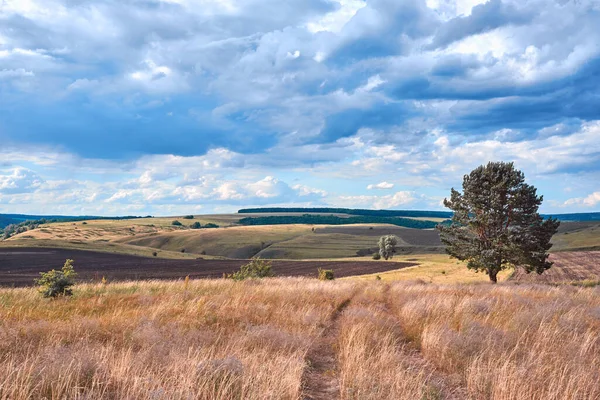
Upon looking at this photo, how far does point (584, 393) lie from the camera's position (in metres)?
5.51

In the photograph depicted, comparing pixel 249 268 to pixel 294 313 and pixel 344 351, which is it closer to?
pixel 294 313

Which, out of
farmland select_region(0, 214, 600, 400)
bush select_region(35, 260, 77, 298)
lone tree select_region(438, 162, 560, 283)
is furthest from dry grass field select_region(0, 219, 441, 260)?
farmland select_region(0, 214, 600, 400)

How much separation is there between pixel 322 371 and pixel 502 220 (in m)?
28.5

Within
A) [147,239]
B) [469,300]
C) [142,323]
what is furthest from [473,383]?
[147,239]

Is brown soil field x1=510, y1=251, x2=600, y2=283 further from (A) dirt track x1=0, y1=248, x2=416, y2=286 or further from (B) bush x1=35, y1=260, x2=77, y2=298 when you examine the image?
(B) bush x1=35, y1=260, x2=77, y2=298

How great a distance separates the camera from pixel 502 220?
31109 millimetres

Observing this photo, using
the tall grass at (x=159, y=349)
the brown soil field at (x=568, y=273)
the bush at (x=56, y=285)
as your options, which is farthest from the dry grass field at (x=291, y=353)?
the brown soil field at (x=568, y=273)

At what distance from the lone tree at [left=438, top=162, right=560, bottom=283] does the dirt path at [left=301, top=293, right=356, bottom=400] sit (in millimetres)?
24943

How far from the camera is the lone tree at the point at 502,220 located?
3008 centimetres

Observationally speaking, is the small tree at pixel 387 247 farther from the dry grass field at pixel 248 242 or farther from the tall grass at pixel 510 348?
the tall grass at pixel 510 348

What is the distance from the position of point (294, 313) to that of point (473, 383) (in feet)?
18.4

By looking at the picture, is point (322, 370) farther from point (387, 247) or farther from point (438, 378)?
point (387, 247)

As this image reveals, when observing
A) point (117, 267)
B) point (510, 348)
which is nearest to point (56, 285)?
point (510, 348)

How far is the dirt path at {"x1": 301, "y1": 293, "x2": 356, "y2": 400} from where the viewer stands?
19.5 ft
